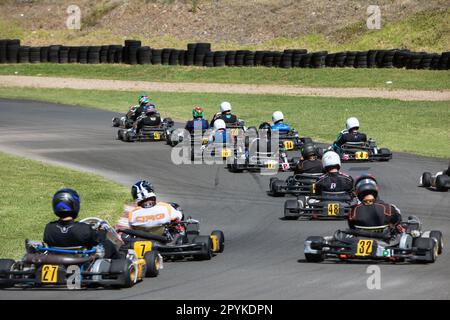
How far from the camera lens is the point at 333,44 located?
186ft

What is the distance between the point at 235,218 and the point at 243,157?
612 centimetres

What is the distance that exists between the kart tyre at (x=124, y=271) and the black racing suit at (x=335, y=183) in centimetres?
619

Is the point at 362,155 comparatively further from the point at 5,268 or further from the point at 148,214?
the point at 5,268

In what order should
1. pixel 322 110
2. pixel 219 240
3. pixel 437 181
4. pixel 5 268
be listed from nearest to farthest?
pixel 5 268 → pixel 219 240 → pixel 437 181 → pixel 322 110

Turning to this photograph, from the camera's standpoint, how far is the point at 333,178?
18000 millimetres

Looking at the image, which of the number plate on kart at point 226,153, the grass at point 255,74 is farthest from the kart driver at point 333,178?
the grass at point 255,74

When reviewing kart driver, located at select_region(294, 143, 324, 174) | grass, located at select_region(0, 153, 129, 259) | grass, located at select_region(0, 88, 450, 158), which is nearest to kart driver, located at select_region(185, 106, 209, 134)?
grass, located at select_region(0, 88, 450, 158)

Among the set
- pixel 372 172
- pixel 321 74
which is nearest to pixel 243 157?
pixel 372 172

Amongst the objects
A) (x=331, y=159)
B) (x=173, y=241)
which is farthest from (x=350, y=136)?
(x=173, y=241)

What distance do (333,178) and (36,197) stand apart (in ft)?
22.0

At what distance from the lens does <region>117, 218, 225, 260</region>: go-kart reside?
14.3 metres

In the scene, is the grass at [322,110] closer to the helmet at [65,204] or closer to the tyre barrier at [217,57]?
the tyre barrier at [217,57]

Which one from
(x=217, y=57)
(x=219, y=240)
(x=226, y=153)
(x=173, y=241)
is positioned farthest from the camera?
(x=217, y=57)
